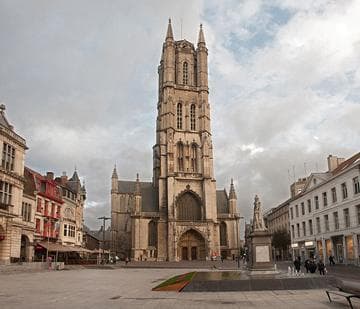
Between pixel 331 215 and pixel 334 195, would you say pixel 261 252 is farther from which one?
pixel 331 215

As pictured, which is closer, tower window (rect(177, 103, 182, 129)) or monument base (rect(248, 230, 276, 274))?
monument base (rect(248, 230, 276, 274))

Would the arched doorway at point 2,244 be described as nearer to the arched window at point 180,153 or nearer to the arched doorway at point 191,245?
the arched doorway at point 191,245

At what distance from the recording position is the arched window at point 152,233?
78.7 metres

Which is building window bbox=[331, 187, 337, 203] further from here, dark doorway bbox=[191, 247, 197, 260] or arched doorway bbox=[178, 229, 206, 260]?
dark doorway bbox=[191, 247, 197, 260]

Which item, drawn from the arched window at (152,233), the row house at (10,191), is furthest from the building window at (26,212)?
the arched window at (152,233)

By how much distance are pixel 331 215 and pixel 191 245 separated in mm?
38946

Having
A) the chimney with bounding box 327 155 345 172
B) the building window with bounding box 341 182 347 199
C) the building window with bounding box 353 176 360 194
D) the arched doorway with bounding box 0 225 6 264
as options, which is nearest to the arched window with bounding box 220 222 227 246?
the chimney with bounding box 327 155 345 172

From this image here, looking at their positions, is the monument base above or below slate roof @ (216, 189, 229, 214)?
below

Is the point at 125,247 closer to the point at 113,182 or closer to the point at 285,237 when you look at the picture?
the point at 113,182

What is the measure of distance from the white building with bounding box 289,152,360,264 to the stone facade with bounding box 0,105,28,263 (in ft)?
105

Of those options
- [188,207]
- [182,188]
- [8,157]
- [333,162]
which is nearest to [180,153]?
[182,188]

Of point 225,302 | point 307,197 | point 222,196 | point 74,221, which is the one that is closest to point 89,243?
point 222,196

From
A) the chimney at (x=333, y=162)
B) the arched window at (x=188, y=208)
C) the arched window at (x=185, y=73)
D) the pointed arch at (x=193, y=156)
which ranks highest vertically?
the arched window at (x=185, y=73)

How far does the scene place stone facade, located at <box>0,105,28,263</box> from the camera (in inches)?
1320
